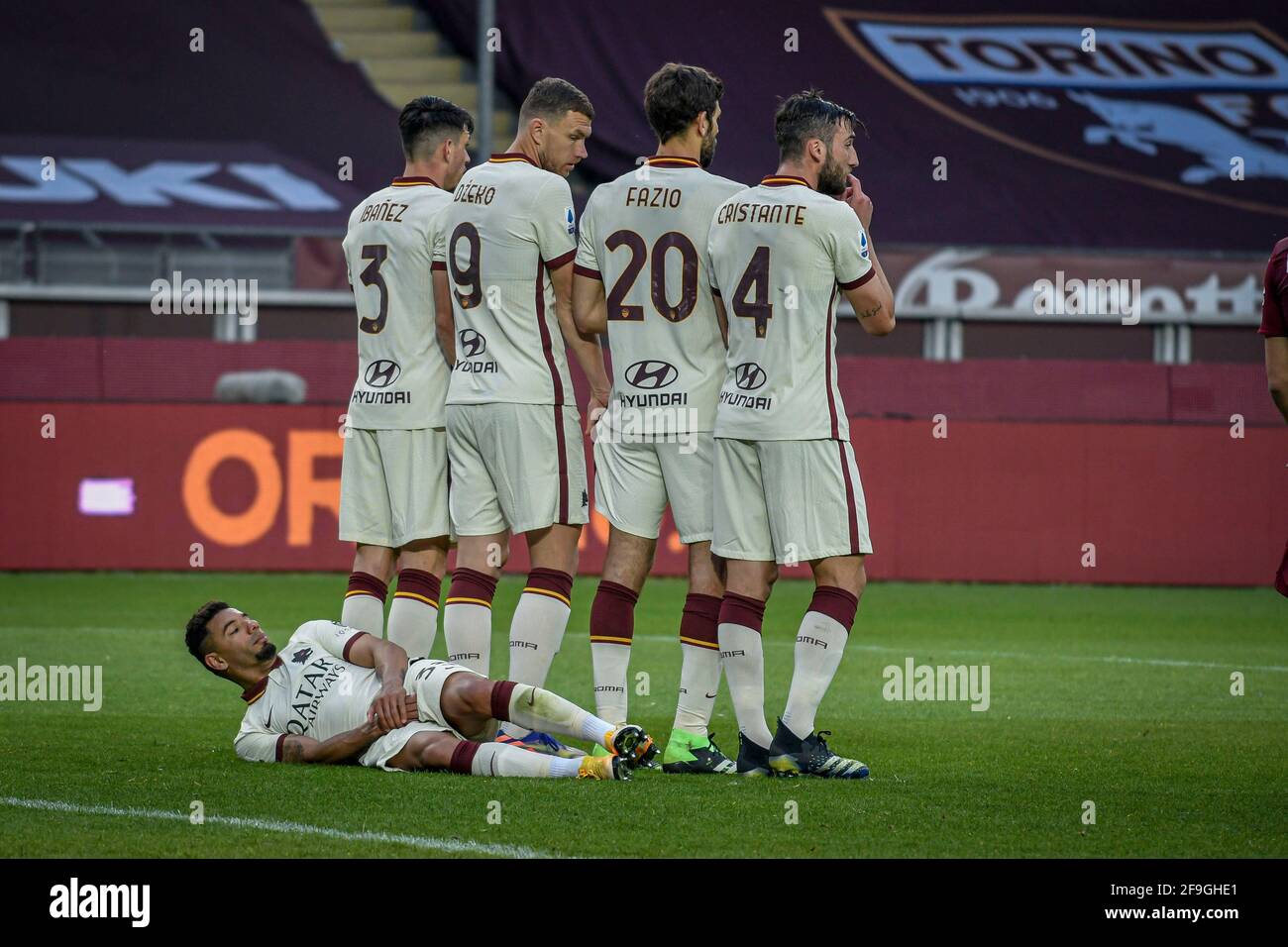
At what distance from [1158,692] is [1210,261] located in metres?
11.8

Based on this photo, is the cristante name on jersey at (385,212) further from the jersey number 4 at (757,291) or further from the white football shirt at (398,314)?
the jersey number 4 at (757,291)

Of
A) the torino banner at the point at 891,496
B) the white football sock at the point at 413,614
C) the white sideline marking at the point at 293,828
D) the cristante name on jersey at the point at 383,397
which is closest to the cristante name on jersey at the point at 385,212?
the cristante name on jersey at the point at 383,397

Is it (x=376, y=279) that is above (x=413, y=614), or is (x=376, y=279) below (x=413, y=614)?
above

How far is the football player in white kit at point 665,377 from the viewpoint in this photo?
606 cm

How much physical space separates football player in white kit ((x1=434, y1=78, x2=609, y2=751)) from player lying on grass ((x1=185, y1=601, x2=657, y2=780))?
43 centimetres

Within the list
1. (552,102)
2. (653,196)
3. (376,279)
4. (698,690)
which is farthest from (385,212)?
(698,690)

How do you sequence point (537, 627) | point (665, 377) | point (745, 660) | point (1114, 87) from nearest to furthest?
point (745, 660)
point (665, 377)
point (537, 627)
point (1114, 87)

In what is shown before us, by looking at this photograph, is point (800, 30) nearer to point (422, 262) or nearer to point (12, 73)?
point (12, 73)

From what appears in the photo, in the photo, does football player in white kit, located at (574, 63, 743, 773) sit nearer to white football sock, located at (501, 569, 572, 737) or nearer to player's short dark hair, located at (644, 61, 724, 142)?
player's short dark hair, located at (644, 61, 724, 142)

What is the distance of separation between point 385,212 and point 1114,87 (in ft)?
48.3

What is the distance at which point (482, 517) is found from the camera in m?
6.46

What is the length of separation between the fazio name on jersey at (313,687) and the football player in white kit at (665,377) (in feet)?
2.80

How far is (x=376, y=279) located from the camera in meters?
6.87

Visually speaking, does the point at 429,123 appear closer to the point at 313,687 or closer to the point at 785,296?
the point at 785,296
